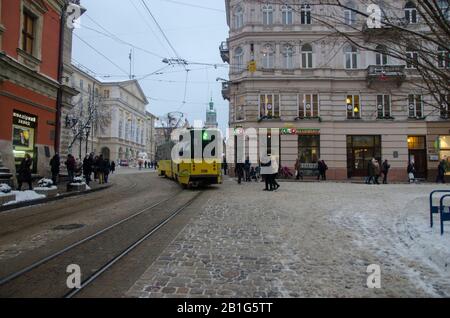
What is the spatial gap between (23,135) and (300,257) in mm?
15985

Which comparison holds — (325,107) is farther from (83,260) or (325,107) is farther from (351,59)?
(83,260)

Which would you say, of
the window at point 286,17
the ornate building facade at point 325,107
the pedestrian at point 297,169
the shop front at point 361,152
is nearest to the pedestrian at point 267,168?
the pedestrian at point 297,169

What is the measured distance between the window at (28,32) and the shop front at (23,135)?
3510 millimetres

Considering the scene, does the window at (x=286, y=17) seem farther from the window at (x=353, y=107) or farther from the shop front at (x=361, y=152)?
the shop front at (x=361, y=152)

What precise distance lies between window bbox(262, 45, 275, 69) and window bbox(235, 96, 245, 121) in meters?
3.63

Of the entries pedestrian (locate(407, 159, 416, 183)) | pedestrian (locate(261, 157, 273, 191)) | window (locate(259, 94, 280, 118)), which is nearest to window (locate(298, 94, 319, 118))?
window (locate(259, 94, 280, 118))

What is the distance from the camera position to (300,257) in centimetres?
586

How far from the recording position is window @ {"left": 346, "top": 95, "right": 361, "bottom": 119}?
30297 millimetres

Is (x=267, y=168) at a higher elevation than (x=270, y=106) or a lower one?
lower

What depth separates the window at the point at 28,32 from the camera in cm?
1697

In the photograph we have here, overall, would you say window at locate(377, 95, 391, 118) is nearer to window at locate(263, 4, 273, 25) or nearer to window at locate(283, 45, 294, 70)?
window at locate(283, 45, 294, 70)

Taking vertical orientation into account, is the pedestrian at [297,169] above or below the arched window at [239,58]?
below

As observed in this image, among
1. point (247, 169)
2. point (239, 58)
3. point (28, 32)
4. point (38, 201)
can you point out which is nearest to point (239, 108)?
point (239, 58)
